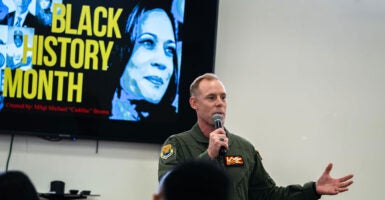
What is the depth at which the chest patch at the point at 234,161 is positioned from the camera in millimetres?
3457

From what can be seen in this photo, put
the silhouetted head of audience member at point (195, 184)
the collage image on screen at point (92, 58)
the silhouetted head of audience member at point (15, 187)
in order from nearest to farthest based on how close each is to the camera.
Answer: the silhouetted head of audience member at point (195, 184), the silhouetted head of audience member at point (15, 187), the collage image on screen at point (92, 58)

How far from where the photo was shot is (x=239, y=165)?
138 inches

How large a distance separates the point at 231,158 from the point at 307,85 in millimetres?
1436

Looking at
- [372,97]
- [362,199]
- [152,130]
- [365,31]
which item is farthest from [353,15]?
[152,130]

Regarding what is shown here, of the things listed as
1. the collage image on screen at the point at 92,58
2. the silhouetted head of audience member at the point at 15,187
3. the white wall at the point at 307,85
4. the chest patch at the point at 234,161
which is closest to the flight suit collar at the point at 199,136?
the chest patch at the point at 234,161

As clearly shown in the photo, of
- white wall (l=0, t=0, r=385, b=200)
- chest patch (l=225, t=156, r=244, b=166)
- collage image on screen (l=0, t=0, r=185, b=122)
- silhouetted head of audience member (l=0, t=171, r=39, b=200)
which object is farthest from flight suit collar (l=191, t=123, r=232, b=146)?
silhouetted head of audience member (l=0, t=171, r=39, b=200)

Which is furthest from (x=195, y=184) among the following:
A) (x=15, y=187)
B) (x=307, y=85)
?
(x=307, y=85)

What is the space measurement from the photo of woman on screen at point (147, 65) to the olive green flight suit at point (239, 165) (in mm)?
878

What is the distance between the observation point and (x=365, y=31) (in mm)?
4824

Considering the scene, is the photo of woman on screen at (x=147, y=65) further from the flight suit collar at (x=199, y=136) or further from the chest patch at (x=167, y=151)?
the chest patch at (x=167, y=151)

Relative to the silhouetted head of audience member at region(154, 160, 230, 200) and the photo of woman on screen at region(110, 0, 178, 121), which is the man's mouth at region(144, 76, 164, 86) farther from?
the silhouetted head of audience member at region(154, 160, 230, 200)

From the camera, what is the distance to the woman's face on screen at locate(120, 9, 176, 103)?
439 centimetres

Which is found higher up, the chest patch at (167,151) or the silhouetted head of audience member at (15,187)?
the silhouetted head of audience member at (15,187)

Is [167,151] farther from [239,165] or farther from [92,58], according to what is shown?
[92,58]
